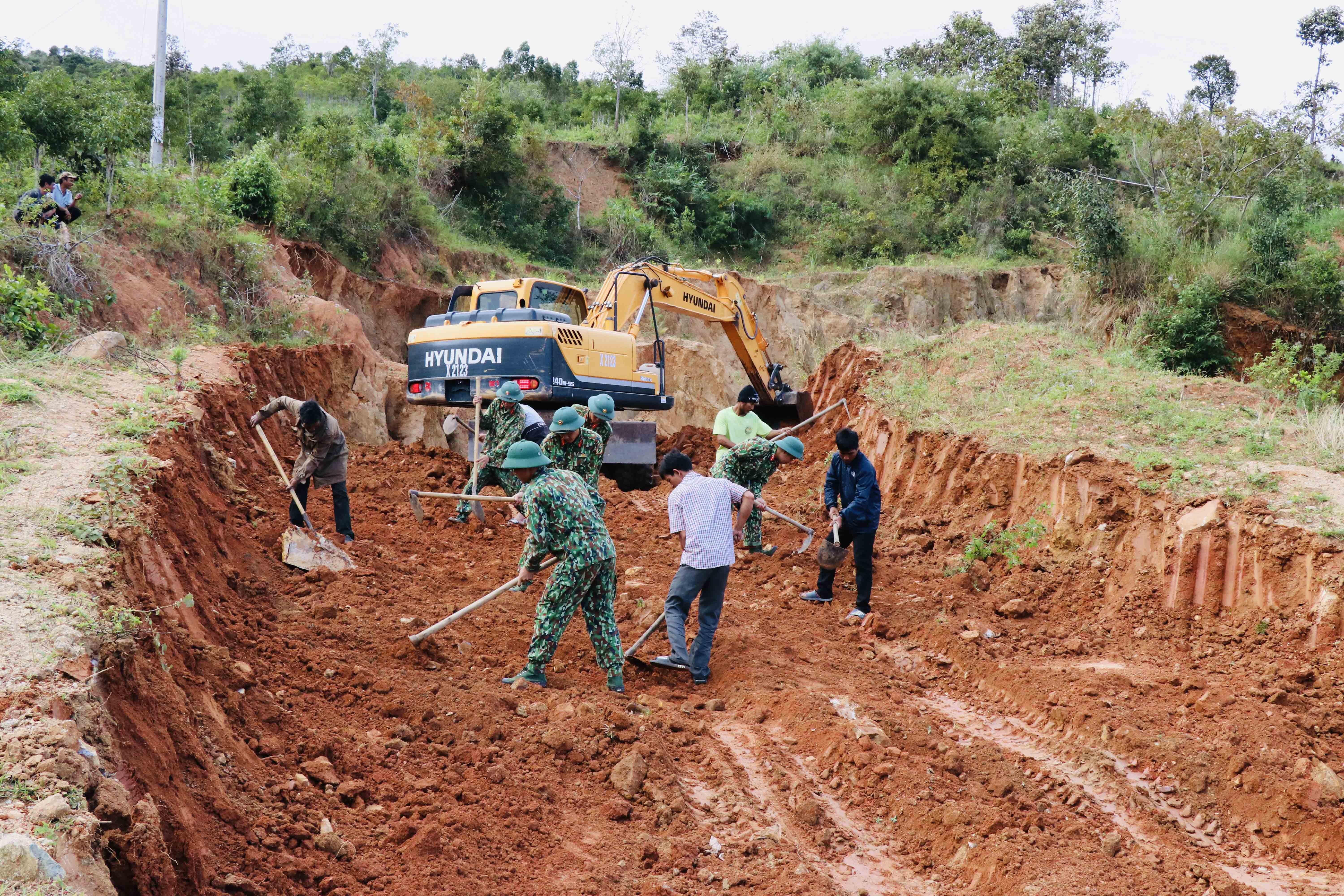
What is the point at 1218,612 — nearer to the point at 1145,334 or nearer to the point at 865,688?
the point at 865,688

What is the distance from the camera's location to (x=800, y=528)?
10.6 meters

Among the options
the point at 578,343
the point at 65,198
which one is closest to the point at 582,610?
the point at 578,343

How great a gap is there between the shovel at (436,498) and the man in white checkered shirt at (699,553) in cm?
130

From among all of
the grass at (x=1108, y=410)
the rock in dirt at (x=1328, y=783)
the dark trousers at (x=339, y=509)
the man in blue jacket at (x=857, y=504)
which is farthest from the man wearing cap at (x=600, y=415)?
the rock in dirt at (x=1328, y=783)

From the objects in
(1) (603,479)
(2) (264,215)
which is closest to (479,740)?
(1) (603,479)

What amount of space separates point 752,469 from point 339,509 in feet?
13.0

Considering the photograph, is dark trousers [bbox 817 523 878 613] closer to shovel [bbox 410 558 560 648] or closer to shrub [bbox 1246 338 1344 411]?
shovel [bbox 410 558 560 648]

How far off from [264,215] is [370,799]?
13546 mm

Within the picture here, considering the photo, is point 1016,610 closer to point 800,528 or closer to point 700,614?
point 800,528

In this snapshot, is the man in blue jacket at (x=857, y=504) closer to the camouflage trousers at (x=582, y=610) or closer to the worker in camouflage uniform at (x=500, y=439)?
the camouflage trousers at (x=582, y=610)

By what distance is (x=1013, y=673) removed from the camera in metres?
7.45

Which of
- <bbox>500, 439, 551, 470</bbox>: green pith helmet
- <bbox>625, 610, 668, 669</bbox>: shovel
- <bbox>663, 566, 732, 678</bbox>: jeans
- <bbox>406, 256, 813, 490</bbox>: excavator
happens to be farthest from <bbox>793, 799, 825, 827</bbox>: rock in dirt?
<bbox>406, 256, 813, 490</bbox>: excavator

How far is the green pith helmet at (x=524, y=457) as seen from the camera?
636 centimetres

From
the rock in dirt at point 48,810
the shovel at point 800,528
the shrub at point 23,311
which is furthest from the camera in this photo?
the shrub at point 23,311
